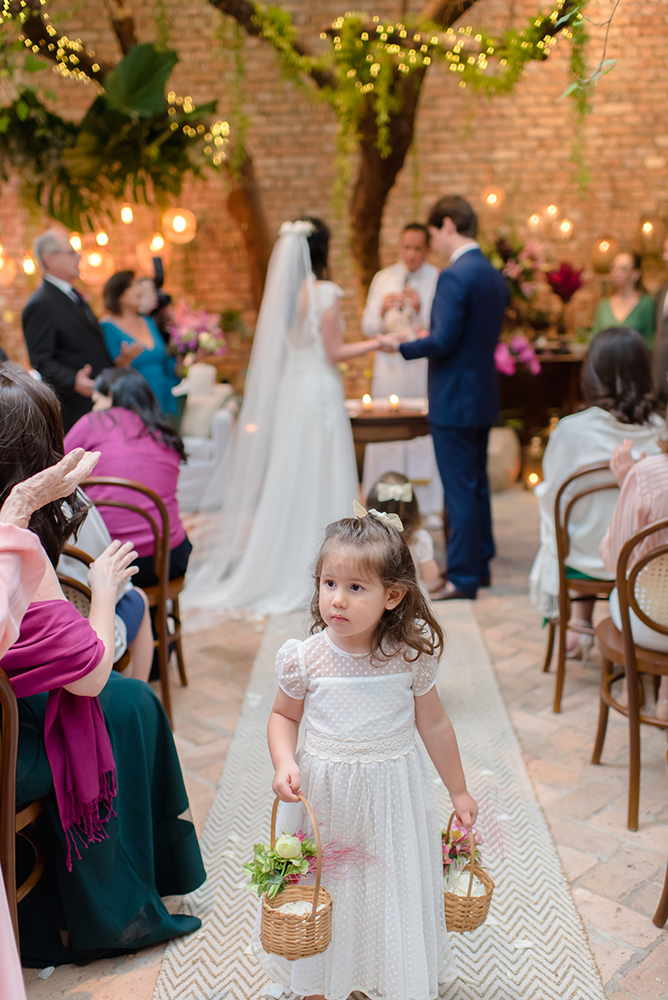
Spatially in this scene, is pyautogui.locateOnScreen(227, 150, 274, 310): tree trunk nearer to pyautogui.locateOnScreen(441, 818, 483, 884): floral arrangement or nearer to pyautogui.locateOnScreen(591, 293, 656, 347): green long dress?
pyautogui.locateOnScreen(591, 293, 656, 347): green long dress

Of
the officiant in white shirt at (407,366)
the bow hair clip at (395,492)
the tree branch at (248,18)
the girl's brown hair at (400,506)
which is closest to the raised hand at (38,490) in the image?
the girl's brown hair at (400,506)

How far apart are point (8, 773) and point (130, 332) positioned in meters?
3.78

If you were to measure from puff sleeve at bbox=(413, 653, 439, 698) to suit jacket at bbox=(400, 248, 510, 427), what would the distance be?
2757mm

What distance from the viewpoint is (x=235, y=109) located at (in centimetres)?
544

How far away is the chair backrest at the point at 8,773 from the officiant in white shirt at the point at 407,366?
420cm

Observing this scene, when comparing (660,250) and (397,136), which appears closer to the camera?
(397,136)

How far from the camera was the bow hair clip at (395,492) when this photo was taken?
263 centimetres

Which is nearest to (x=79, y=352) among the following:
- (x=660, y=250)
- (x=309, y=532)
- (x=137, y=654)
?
(x=309, y=532)

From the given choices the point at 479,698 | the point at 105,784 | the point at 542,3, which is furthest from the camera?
the point at 542,3

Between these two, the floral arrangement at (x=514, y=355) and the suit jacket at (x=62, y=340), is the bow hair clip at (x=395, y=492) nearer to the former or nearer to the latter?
the suit jacket at (x=62, y=340)

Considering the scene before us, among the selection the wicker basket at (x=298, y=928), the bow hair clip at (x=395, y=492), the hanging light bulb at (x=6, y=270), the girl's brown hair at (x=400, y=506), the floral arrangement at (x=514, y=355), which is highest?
the hanging light bulb at (x=6, y=270)

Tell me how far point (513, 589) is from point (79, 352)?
2643mm

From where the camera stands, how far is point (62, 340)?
13.8 feet

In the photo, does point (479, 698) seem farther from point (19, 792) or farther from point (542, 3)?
point (542, 3)
